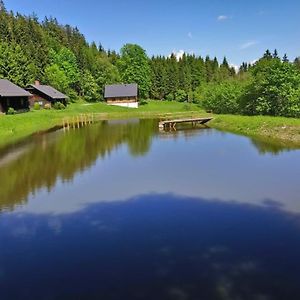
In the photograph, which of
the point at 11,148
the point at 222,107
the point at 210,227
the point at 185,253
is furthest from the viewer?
the point at 222,107

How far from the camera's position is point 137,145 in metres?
34.2

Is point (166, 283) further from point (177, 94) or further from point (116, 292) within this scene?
point (177, 94)

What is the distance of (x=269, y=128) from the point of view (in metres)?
39.8

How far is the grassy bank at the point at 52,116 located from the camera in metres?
41.3

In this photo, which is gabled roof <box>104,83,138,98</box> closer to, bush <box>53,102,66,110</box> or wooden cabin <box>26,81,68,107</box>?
wooden cabin <box>26,81,68,107</box>

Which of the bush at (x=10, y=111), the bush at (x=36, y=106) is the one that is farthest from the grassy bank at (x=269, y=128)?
the bush at (x=36, y=106)

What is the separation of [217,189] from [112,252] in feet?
27.2

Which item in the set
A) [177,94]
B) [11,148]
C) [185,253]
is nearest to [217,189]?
[185,253]

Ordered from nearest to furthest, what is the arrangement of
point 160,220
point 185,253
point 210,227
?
point 185,253 < point 210,227 < point 160,220

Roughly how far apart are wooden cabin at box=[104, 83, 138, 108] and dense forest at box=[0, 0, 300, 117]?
571cm

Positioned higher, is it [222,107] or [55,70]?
[55,70]

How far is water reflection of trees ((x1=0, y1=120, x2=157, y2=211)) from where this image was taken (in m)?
19.1

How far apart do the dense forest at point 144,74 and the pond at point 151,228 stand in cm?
2662

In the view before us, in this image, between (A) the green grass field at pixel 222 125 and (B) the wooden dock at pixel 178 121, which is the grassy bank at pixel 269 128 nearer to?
(A) the green grass field at pixel 222 125
